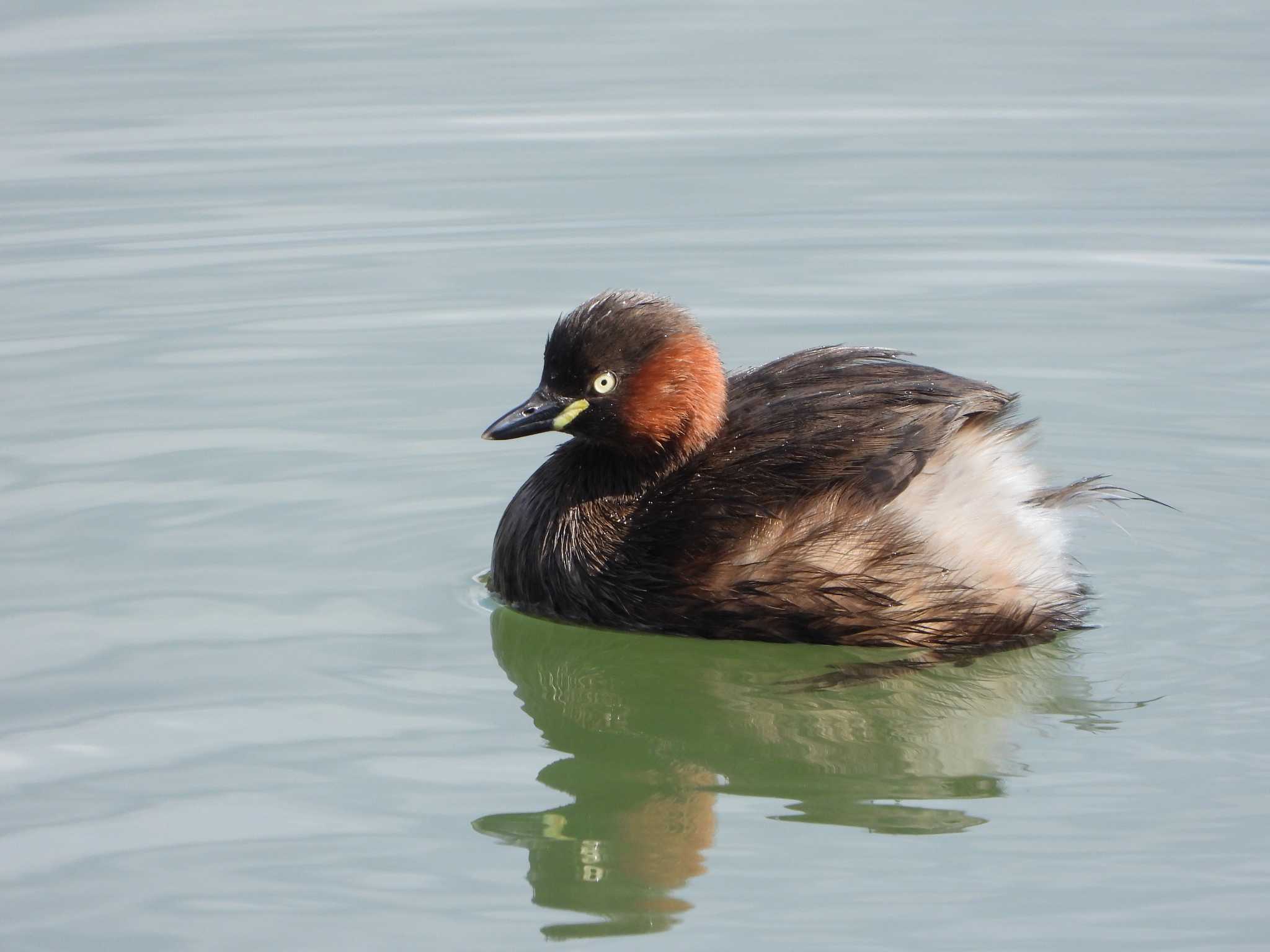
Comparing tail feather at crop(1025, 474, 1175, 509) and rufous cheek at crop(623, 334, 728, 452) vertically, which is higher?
rufous cheek at crop(623, 334, 728, 452)

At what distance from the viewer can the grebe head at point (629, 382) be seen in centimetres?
591

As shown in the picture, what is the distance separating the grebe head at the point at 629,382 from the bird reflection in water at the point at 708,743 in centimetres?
59

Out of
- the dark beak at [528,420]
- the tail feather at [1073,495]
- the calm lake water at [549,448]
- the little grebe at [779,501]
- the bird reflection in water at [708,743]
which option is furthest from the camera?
the dark beak at [528,420]

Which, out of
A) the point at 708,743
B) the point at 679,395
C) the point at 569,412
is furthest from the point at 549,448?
the point at 708,743

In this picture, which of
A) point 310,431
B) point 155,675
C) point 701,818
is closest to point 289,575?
point 155,675

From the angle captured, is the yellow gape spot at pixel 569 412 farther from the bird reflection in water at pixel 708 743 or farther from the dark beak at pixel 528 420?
the bird reflection in water at pixel 708 743

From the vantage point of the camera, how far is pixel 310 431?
Result: 290 inches

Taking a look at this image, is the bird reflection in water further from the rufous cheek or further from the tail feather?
the rufous cheek

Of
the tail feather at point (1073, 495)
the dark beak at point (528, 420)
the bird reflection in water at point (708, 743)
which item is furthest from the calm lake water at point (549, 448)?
the dark beak at point (528, 420)

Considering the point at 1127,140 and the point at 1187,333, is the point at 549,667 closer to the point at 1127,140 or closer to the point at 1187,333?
the point at 1187,333

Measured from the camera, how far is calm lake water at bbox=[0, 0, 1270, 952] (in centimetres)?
442

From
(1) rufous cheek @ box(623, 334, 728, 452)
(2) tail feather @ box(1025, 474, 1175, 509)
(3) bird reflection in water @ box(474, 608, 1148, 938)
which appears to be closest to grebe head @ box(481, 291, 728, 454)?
(1) rufous cheek @ box(623, 334, 728, 452)

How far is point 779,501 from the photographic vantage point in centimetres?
558

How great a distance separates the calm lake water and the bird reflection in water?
2 centimetres
